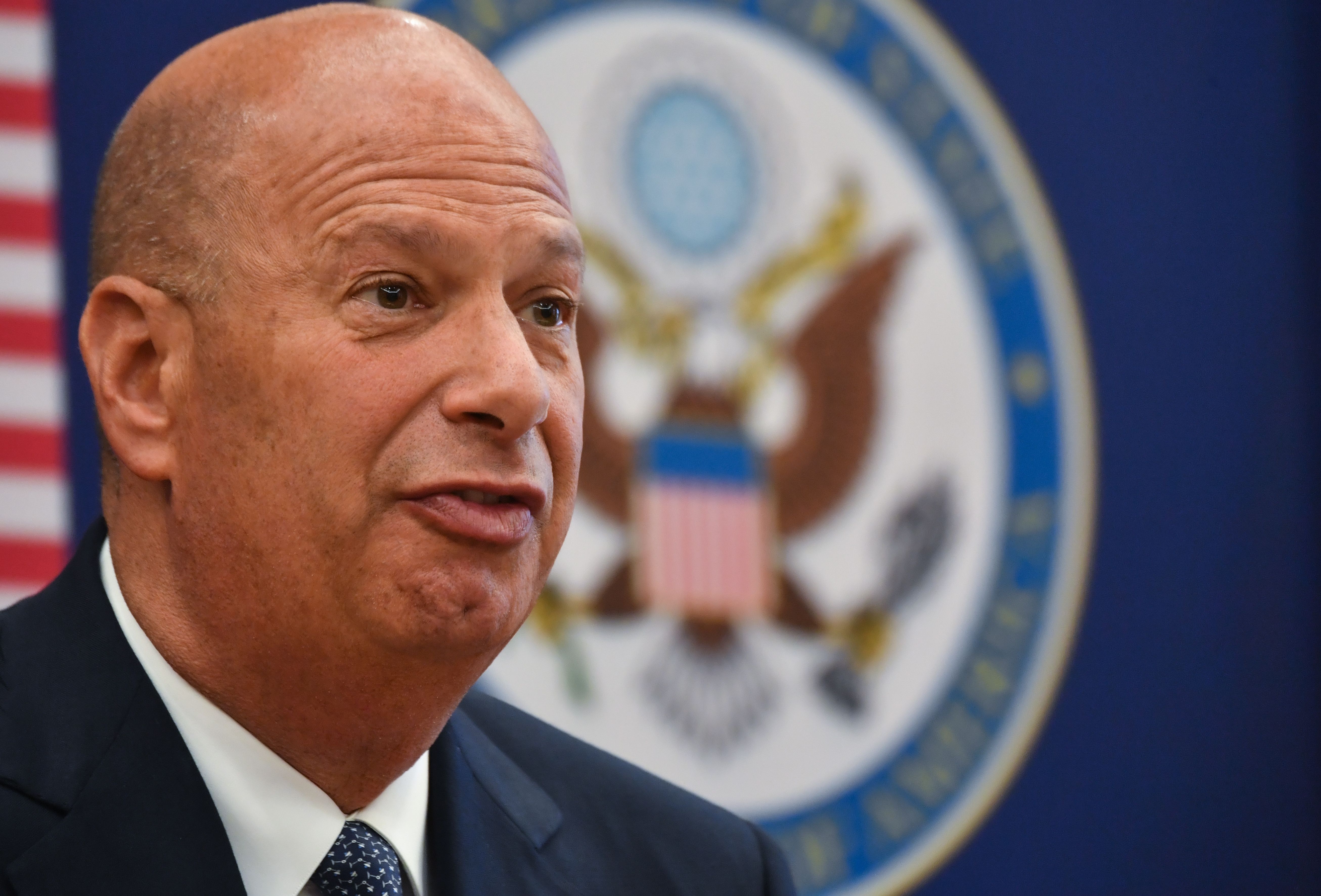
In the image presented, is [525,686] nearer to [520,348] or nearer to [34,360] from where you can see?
[34,360]

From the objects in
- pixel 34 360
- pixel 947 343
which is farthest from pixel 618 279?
pixel 34 360

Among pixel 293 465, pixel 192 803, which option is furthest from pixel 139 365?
pixel 192 803

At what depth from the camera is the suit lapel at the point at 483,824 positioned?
1590 mm

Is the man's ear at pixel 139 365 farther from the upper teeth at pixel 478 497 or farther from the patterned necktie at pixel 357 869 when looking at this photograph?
the patterned necktie at pixel 357 869

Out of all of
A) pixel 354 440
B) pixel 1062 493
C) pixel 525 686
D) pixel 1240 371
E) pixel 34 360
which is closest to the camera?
pixel 354 440

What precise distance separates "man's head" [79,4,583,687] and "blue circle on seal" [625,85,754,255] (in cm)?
169

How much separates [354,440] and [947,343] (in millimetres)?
2228

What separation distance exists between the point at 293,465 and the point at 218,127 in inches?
13.0

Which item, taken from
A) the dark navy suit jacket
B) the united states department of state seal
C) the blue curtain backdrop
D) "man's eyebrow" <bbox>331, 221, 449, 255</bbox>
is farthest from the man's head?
the blue curtain backdrop

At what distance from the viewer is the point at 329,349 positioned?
4.56ft

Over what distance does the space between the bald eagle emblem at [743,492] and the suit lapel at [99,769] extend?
1.52 metres

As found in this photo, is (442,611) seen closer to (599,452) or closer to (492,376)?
(492,376)

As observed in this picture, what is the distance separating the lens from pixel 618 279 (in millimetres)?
3119

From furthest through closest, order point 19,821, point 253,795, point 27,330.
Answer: point 27,330
point 253,795
point 19,821
